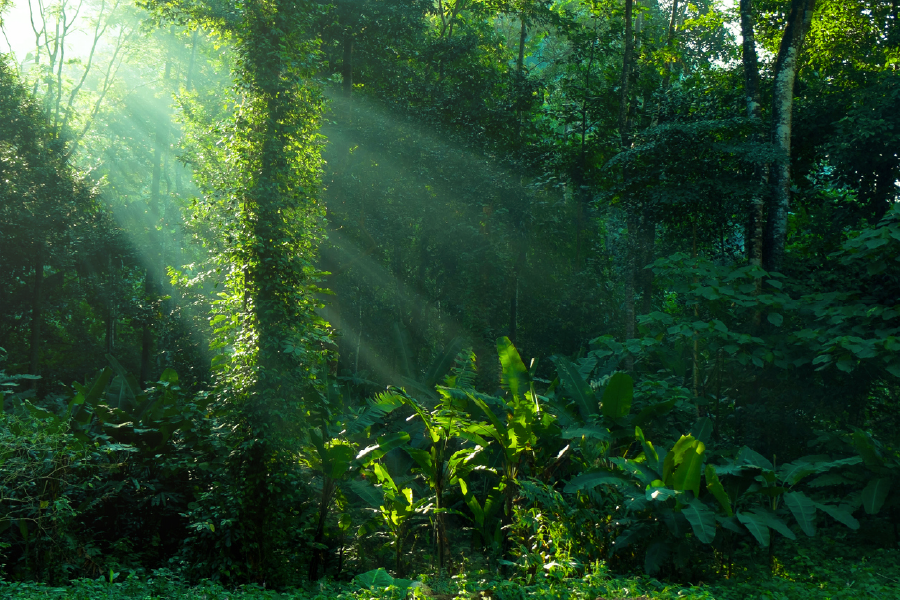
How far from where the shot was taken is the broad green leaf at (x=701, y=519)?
6.06m

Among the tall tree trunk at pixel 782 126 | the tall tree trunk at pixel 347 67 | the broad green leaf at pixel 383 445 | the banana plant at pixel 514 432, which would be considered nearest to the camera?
the banana plant at pixel 514 432

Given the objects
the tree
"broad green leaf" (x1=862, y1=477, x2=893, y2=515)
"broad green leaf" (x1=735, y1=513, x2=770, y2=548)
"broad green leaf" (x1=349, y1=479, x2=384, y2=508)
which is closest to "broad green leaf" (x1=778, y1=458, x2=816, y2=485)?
"broad green leaf" (x1=862, y1=477, x2=893, y2=515)

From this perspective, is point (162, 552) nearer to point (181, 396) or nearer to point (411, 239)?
point (181, 396)

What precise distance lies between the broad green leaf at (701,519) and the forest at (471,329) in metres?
0.08

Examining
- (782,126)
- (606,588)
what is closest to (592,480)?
(606,588)

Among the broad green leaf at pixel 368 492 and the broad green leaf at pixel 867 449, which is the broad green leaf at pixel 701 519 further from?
the broad green leaf at pixel 368 492

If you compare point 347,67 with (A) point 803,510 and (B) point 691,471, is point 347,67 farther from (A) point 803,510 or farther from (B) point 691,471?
(A) point 803,510

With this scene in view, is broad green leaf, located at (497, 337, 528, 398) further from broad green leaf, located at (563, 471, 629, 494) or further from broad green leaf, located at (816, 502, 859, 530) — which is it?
broad green leaf, located at (816, 502, 859, 530)

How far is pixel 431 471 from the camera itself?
7.71 m

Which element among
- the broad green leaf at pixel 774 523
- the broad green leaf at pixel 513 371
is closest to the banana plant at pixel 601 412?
the broad green leaf at pixel 513 371

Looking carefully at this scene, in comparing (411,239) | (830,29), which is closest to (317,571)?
(411,239)

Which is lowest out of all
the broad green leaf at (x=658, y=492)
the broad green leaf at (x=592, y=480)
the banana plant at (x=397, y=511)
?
the banana plant at (x=397, y=511)

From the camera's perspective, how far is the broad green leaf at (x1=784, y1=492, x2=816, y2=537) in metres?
6.68

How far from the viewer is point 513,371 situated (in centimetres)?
855
